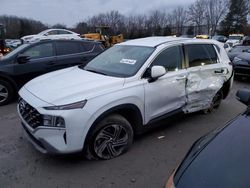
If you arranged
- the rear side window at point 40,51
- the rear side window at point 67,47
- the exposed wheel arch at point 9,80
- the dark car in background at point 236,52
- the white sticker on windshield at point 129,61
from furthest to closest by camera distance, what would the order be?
the dark car in background at point 236,52 → the rear side window at point 67,47 → the rear side window at point 40,51 → the exposed wheel arch at point 9,80 → the white sticker on windshield at point 129,61

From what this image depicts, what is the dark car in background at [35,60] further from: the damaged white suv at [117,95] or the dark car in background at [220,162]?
the dark car in background at [220,162]

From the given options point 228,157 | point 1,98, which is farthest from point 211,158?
point 1,98

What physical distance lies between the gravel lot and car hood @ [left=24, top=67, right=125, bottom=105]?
901mm

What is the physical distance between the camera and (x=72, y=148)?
3381 mm

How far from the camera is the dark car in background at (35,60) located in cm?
673

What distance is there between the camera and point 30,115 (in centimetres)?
362

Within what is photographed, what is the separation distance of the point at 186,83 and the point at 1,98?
179 inches

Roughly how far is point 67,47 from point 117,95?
4.51m

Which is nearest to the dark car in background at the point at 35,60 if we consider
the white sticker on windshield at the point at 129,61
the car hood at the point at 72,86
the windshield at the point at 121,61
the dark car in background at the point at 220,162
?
the windshield at the point at 121,61

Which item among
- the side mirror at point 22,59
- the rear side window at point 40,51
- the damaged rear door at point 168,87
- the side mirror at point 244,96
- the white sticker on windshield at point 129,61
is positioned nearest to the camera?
the side mirror at point 244,96

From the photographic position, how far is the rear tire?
21.9 ft

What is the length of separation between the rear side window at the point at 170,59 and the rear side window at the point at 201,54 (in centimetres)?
28

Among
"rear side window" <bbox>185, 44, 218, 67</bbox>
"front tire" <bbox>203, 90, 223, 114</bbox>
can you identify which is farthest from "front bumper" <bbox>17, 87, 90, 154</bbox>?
"front tire" <bbox>203, 90, 223, 114</bbox>

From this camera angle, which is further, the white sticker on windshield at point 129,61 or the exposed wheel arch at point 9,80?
the exposed wheel arch at point 9,80
